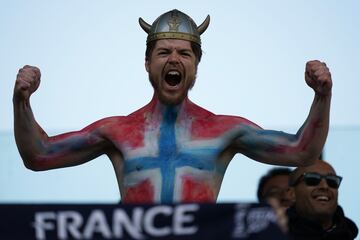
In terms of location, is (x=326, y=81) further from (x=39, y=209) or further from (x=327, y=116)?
(x=39, y=209)

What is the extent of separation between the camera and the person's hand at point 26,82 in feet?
16.4

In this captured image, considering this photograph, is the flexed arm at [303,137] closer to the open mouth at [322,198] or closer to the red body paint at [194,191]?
the red body paint at [194,191]

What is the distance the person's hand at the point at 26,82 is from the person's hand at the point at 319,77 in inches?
50.3

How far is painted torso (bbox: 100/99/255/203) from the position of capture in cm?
509

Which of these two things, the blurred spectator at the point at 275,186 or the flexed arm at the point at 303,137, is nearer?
the flexed arm at the point at 303,137

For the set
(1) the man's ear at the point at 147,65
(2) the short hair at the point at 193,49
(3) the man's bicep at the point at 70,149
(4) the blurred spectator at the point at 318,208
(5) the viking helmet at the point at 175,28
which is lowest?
(4) the blurred spectator at the point at 318,208

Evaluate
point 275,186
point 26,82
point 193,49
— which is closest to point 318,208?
point 275,186

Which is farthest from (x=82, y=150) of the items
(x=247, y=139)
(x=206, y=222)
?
(x=206, y=222)

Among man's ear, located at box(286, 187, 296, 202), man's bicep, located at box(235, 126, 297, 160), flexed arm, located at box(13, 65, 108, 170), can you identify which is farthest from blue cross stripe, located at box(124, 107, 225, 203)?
man's ear, located at box(286, 187, 296, 202)

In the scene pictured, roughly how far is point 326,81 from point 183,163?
0.80 metres

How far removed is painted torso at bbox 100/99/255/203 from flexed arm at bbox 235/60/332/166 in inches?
4.2

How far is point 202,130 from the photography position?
524cm

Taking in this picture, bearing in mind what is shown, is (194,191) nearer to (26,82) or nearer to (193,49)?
(193,49)

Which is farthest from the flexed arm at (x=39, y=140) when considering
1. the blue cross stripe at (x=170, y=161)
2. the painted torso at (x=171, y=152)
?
the blue cross stripe at (x=170, y=161)
